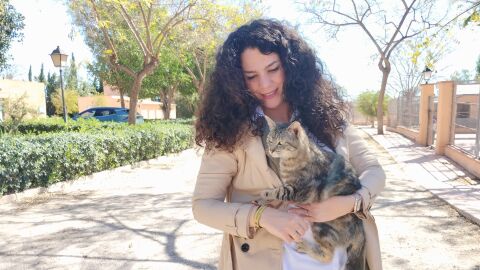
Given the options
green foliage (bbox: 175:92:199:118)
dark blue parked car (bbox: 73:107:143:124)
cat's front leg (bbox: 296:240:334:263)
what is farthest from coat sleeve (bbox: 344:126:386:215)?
green foliage (bbox: 175:92:199:118)

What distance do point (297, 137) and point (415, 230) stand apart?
4.89 meters

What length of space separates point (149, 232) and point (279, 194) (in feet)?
15.5

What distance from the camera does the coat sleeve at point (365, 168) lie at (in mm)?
1772

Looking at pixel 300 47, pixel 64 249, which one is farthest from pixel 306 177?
pixel 64 249

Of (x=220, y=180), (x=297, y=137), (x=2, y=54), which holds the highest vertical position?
(x=2, y=54)

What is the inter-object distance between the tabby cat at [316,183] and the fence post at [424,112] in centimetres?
1686

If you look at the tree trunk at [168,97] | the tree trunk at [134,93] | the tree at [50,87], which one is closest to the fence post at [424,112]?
the tree trunk at [134,93]

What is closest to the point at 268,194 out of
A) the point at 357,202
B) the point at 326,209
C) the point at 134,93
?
the point at 326,209

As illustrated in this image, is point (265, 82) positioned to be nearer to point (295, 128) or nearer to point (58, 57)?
point (295, 128)

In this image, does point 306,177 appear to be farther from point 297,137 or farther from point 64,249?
point 64,249

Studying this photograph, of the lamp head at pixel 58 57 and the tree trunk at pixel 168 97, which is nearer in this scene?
the lamp head at pixel 58 57

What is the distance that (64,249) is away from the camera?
5.31 m

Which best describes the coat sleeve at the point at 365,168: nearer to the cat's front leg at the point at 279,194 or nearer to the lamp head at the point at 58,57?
the cat's front leg at the point at 279,194

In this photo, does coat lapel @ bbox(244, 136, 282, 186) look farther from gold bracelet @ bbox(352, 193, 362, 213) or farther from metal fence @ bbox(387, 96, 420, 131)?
metal fence @ bbox(387, 96, 420, 131)
